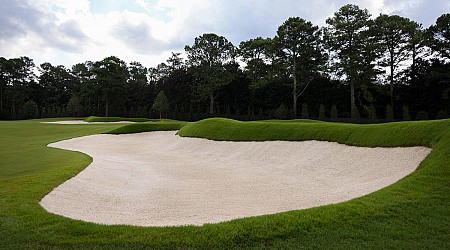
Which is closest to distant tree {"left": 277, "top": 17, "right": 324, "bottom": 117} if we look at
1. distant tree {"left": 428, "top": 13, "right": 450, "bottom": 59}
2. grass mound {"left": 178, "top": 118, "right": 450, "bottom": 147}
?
distant tree {"left": 428, "top": 13, "right": 450, "bottom": 59}

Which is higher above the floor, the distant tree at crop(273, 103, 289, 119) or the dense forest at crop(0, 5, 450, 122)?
the dense forest at crop(0, 5, 450, 122)

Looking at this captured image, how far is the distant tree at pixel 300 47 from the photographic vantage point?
50312 millimetres

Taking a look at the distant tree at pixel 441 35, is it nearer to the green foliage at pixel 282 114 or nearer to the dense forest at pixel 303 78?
the dense forest at pixel 303 78

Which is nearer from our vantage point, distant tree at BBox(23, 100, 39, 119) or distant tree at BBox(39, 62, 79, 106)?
distant tree at BBox(23, 100, 39, 119)

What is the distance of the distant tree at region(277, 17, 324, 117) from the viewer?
5031cm

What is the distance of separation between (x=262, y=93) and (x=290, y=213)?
57174 millimetres

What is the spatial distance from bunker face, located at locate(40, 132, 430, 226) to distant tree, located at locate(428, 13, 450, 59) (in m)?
37.7

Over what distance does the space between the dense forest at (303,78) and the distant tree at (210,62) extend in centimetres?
19

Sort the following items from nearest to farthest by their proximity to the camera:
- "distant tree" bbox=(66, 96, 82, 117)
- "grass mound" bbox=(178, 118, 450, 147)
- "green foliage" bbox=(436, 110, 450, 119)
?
"grass mound" bbox=(178, 118, 450, 147), "green foliage" bbox=(436, 110, 450, 119), "distant tree" bbox=(66, 96, 82, 117)

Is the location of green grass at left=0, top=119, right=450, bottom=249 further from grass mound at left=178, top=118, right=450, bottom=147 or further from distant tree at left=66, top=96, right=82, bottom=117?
distant tree at left=66, top=96, right=82, bottom=117

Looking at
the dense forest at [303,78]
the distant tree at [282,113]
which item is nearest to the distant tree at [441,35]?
the dense forest at [303,78]

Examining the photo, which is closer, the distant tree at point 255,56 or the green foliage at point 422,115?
the green foliage at point 422,115

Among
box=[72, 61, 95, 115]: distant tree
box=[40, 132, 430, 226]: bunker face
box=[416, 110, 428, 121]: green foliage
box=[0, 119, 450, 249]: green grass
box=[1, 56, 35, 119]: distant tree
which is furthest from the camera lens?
box=[1, 56, 35, 119]: distant tree

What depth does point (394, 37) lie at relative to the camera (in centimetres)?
4478
